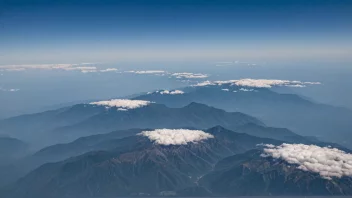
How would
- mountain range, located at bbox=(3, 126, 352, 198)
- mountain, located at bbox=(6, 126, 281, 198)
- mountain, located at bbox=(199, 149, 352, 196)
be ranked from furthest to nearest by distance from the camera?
mountain, located at bbox=(6, 126, 281, 198), mountain range, located at bbox=(3, 126, 352, 198), mountain, located at bbox=(199, 149, 352, 196)

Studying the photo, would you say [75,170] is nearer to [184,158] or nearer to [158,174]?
[158,174]

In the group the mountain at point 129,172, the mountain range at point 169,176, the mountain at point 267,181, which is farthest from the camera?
the mountain at point 129,172

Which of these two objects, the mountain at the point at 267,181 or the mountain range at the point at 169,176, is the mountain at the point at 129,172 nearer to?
the mountain range at the point at 169,176

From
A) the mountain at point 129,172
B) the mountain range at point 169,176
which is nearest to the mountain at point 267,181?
the mountain range at point 169,176

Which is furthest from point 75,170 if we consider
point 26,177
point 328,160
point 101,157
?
point 328,160

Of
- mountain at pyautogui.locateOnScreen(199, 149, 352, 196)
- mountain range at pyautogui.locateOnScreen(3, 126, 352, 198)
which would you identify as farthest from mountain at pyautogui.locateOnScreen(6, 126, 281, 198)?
mountain at pyautogui.locateOnScreen(199, 149, 352, 196)

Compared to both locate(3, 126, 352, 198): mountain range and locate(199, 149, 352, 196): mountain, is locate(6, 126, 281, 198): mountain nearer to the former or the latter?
locate(3, 126, 352, 198): mountain range
